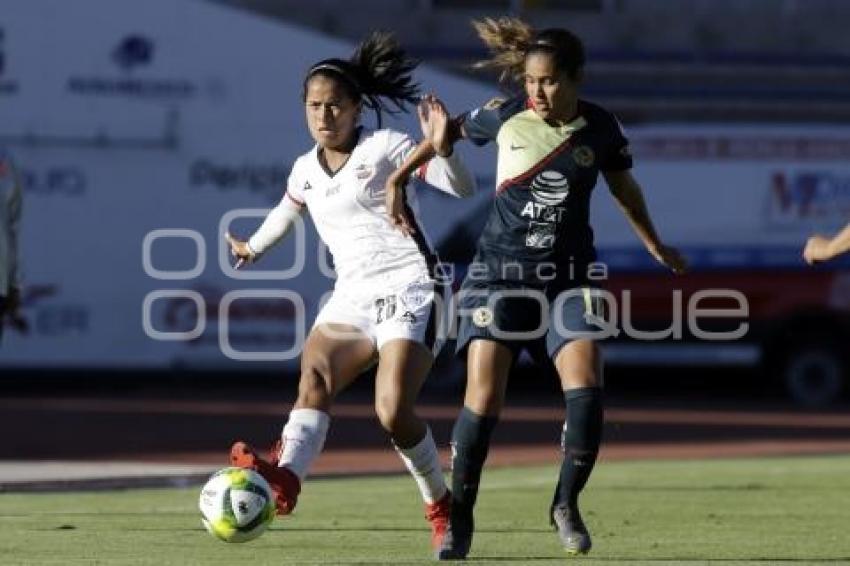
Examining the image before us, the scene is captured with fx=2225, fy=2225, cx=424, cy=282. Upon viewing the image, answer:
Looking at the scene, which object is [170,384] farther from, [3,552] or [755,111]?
[3,552]

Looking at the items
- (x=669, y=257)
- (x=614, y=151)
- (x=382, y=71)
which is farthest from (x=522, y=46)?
(x=669, y=257)

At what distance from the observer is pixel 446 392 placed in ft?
87.8

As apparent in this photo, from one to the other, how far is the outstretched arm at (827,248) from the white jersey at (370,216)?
1712 mm

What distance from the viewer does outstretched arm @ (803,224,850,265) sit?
8359 mm

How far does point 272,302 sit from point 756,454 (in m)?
8.88

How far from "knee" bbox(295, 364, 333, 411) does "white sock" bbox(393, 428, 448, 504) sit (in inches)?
17.0

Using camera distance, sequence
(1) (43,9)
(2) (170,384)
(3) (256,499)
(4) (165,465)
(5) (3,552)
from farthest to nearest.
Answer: (2) (170,384) < (1) (43,9) < (4) (165,465) < (5) (3,552) < (3) (256,499)

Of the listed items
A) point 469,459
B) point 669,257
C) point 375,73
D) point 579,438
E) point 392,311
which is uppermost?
point 375,73

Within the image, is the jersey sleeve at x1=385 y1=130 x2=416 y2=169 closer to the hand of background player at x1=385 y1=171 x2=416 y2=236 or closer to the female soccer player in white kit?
the female soccer player in white kit

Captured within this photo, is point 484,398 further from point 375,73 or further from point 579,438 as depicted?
point 375,73

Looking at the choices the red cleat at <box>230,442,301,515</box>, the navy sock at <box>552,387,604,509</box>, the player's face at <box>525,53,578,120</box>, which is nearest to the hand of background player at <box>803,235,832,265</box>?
the navy sock at <box>552,387,604,509</box>

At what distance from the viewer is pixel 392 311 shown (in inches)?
367

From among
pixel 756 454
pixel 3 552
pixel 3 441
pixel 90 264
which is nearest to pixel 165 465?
pixel 3 441

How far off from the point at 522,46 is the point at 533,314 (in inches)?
44.4
